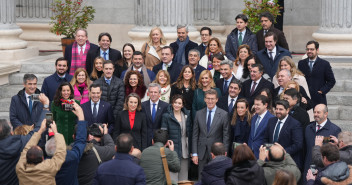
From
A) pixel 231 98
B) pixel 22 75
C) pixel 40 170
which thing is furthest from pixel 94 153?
pixel 22 75

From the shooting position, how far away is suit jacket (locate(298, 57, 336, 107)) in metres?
13.1

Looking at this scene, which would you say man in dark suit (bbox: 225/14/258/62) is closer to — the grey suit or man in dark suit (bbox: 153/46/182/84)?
man in dark suit (bbox: 153/46/182/84)

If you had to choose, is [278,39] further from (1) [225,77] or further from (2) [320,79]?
(1) [225,77]

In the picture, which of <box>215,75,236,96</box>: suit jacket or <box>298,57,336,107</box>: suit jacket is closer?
<box>215,75,236,96</box>: suit jacket

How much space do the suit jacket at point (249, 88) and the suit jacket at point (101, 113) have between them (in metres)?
2.30

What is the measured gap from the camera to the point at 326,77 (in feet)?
43.2

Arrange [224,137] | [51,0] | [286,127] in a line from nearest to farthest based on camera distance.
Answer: [286,127] < [224,137] < [51,0]

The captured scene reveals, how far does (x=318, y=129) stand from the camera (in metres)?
10.8

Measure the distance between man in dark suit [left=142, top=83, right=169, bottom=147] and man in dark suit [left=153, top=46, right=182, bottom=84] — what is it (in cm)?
102

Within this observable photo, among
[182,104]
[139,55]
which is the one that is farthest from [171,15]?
[182,104]

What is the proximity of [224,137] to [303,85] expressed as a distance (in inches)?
69.6

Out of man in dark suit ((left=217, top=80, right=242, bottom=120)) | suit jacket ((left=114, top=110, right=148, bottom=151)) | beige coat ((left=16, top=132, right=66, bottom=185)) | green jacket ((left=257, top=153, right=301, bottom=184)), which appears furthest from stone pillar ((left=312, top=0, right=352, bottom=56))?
beige coat ((left=16, top=132, right=66, bottom=185))

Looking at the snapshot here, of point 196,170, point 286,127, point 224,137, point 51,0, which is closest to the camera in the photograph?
point 286,127

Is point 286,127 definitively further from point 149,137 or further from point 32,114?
point 32,114
